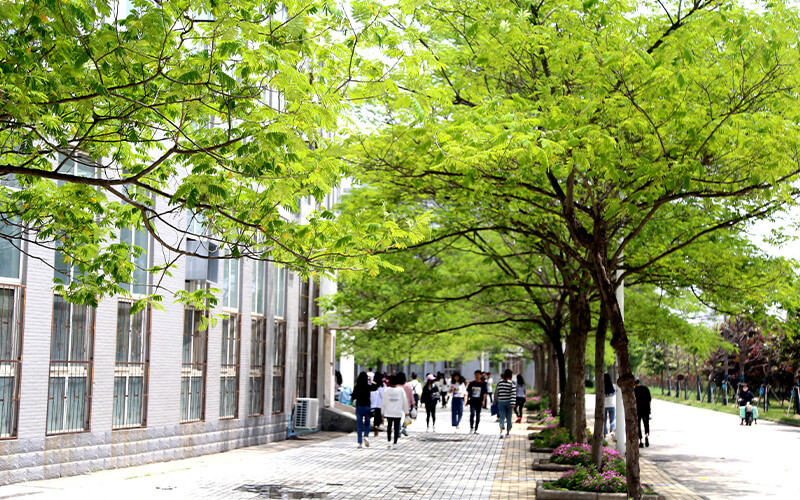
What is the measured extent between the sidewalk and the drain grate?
2 centimetres

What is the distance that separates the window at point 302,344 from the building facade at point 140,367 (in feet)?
5.26

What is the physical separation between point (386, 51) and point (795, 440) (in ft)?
82.6

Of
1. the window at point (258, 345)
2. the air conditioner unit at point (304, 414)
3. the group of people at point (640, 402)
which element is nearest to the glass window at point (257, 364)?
the window at point (258, 345)

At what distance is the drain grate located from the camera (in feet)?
43.7

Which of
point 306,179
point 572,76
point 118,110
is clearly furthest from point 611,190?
point 118,110

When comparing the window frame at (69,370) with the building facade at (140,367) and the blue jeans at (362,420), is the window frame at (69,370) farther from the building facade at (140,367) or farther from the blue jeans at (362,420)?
the blue jeans at (362,420)

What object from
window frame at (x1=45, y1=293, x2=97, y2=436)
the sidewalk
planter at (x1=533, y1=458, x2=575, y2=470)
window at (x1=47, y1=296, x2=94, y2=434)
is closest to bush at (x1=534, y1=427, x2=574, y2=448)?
the sidewalk

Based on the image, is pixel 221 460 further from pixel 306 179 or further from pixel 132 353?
pixel 306 179

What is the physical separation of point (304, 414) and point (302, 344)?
3076 mm

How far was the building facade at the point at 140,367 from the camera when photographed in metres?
13.8

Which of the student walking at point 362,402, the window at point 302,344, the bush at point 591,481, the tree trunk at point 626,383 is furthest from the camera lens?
the window at point 302,344

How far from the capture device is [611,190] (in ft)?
41.4

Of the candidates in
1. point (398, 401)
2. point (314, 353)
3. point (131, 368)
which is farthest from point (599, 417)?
point (314, 353)

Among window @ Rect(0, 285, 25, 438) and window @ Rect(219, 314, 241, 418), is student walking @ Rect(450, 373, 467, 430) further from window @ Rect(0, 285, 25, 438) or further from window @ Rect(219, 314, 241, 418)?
window @ Rect(0, 285, 25, 438)
